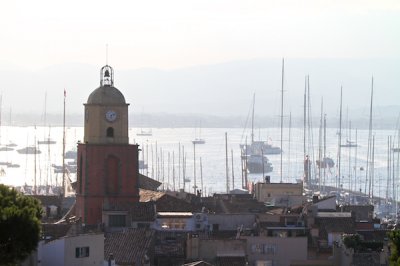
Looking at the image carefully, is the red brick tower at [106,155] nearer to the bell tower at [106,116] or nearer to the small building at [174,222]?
the bell tower at [106,116]

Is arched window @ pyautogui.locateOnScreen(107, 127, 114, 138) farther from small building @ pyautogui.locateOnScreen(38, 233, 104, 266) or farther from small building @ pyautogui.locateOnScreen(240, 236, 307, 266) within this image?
small building @ pyautogui.locateOnScreen(38, 233, 104, 266)

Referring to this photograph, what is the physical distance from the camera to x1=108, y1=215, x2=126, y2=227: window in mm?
56106

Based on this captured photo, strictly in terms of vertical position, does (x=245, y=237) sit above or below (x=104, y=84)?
below

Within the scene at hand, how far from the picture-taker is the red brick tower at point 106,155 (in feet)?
198

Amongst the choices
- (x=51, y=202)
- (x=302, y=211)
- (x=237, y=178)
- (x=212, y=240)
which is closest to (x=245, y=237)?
(x=212, y=240)

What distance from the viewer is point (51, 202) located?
70.3 metres

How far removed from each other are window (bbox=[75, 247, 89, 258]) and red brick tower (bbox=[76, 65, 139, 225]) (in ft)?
64.8

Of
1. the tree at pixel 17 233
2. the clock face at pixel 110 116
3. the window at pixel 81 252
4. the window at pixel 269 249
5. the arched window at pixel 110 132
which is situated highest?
the clock face at pixel 110 116


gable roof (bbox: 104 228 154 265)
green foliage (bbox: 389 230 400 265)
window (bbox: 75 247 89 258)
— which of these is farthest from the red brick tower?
green foliage (bbox: 389 230 400 265)

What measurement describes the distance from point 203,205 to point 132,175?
139 inches

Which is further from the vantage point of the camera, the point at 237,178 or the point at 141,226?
the point at 237,178

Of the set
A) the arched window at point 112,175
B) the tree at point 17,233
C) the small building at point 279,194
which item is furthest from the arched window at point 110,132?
the tree at point 17,233

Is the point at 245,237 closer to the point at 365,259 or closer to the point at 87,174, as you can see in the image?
the point at 365,259

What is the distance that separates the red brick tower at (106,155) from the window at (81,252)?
19.8 metres
